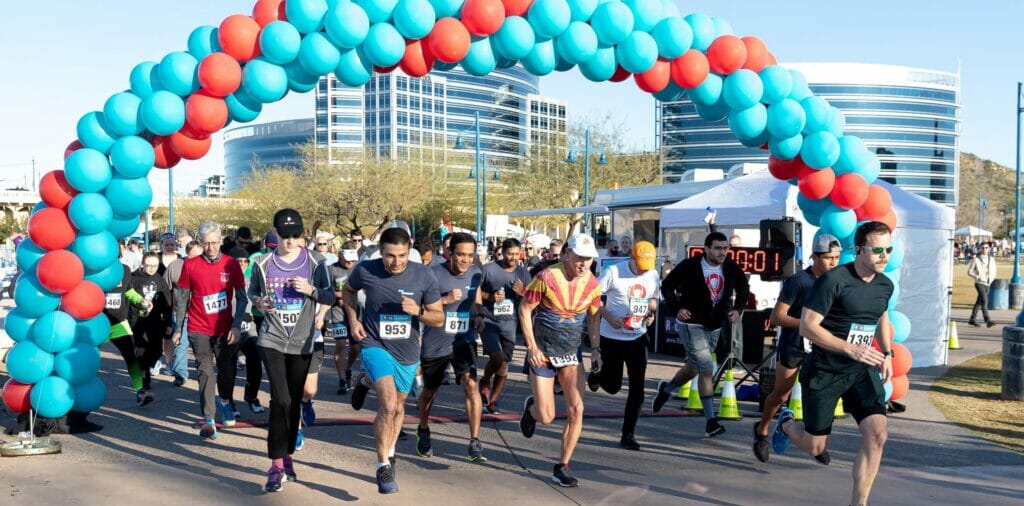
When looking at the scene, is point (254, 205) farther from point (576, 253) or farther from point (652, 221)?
point (576, 253)

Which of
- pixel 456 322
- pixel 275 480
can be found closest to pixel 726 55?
pixel 456 322

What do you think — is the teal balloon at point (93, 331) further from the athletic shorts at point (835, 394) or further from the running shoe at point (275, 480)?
the athletic shorts at point (835, 394)

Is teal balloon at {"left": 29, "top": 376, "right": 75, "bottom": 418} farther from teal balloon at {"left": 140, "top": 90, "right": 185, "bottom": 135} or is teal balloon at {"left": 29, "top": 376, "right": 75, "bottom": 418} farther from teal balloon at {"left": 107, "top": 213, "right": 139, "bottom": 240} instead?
teal balloon at {"left": 140, "top": 90, "right": 185, "bottom": 135}

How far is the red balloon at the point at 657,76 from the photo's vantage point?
31.0 ft

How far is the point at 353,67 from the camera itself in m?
8.83

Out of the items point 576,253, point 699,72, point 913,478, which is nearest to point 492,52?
point 699,72

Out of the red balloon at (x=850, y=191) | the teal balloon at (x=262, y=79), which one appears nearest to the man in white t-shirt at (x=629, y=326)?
the red balloon at (x=850, y=191)

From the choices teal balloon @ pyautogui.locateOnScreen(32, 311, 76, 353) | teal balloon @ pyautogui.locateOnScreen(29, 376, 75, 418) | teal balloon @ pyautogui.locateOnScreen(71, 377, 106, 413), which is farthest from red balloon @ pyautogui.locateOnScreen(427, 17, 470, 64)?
teal balloon @ pyautogui.locateOnScreen(29, 376, 75, 418)

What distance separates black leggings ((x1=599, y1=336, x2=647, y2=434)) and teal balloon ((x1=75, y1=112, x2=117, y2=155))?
468 cm

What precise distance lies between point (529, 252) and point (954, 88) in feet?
450

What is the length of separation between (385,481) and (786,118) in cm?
550

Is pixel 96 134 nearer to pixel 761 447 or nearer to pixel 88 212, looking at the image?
pixel 88 212

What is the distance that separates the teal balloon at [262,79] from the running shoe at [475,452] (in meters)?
3.58

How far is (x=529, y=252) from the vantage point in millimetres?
18594
